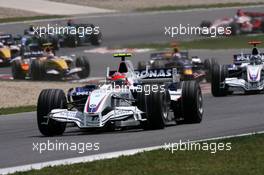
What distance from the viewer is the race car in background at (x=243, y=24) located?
53750 mm

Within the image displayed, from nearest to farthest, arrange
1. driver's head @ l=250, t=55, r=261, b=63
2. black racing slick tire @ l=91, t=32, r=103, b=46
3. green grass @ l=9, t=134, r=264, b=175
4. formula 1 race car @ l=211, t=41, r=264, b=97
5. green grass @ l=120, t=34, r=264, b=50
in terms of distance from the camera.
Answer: green grass @ l=9, t=134, r=264, b=175, formula 1 race car @ l=211, t=41, r=264, b=97, driver's head @ l=250, t=55, r=261, b=63, green grass @ l=120, t=34, r=264, b=50, black racing slick tire @ l=91, t=32, r=103, b=46

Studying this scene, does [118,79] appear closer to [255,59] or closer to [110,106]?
[110,106]

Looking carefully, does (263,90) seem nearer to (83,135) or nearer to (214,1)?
(83,135)

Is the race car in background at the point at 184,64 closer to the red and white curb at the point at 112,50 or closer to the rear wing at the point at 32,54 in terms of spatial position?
the rear wing at the point at 32,54

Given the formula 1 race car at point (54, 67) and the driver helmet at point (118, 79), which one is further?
the formula 1 race car at point (54, 67)

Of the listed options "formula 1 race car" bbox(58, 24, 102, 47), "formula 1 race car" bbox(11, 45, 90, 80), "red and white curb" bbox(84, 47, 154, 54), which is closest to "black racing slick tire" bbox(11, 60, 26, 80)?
"formula 1 race car" bbox(11, 45, 90, 80)

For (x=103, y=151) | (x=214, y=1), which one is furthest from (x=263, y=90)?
(x=214, y=1)

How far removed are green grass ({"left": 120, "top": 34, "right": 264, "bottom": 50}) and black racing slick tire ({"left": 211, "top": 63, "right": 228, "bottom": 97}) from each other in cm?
2119

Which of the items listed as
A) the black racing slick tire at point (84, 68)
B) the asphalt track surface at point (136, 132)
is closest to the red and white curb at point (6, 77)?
the black racing slick tire at point (84, 68)

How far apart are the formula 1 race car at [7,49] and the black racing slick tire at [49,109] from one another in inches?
1059

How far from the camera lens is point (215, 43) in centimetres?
5025

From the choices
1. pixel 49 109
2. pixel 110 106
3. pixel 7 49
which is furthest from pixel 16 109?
pixel 7 49

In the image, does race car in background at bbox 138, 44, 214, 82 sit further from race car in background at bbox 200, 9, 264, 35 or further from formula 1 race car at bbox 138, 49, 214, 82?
race car in background at bbox 200, 9, 264, 35

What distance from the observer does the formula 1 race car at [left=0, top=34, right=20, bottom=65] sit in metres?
44.3
